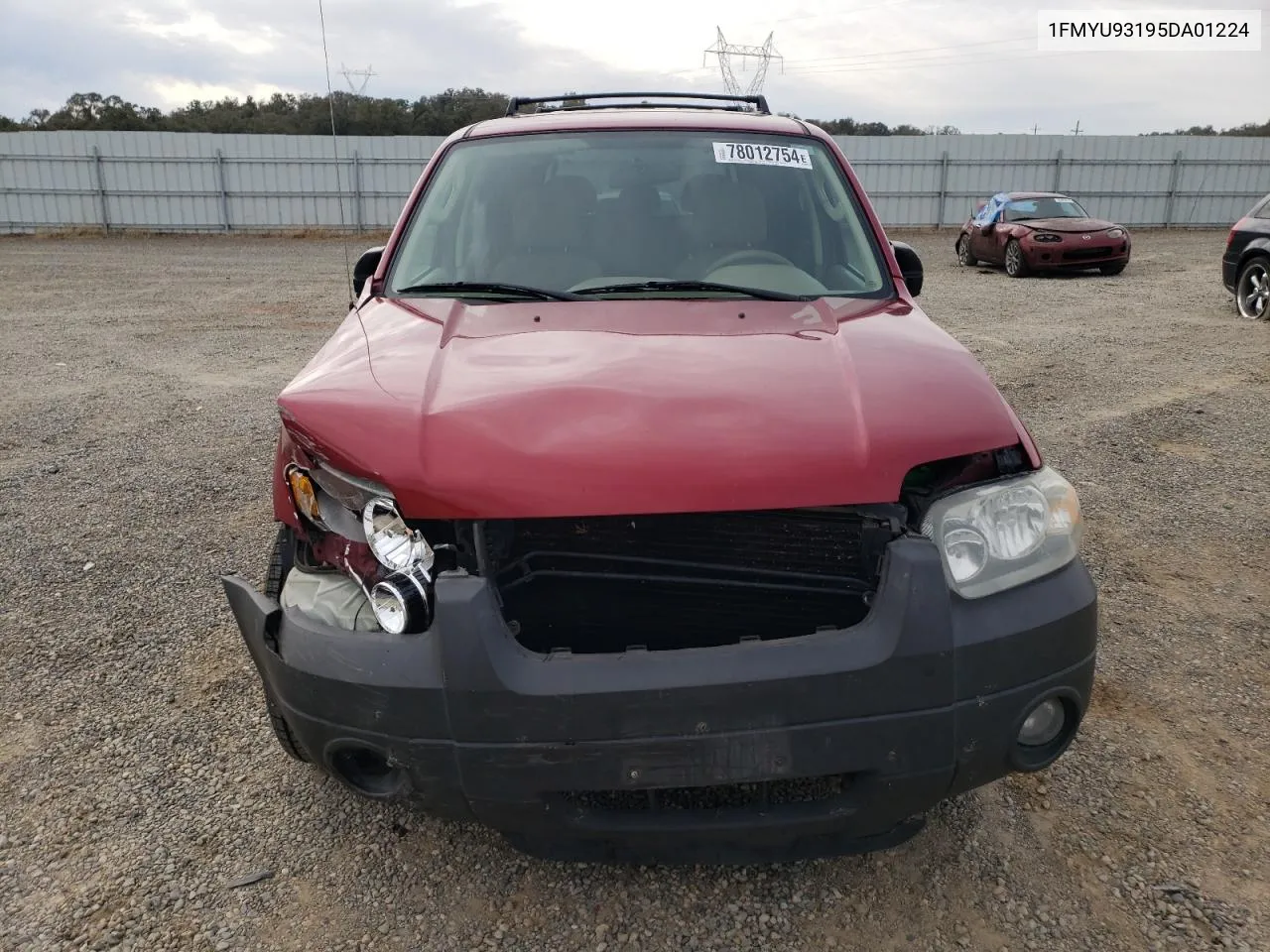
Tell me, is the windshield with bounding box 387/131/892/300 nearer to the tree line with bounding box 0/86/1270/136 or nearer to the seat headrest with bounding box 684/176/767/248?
the seat headrest with bounding box 684/176/767/248

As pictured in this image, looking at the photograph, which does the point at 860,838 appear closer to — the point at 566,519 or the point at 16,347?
the point at 566,519

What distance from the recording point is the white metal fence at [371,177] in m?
23.7

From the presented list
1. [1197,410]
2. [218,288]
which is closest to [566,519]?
[1197,410]

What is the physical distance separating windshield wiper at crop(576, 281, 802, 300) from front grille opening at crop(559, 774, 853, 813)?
1.38 meters

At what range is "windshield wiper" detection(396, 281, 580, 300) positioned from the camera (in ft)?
8.87

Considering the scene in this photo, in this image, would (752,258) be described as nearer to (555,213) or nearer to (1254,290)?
(555,213)

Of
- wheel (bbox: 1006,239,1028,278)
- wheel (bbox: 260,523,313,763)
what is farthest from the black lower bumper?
wheel (bbox: 260,523,313,763)

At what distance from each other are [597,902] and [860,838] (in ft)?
2.07

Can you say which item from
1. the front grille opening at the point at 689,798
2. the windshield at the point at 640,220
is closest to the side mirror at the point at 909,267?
the windshield at the point at 640,220

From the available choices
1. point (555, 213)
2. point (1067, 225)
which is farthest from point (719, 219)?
point (1067, 225)

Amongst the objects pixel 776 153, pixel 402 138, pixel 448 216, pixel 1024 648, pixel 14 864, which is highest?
pixel 402 138

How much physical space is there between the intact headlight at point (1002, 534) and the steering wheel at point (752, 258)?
4.11 feet

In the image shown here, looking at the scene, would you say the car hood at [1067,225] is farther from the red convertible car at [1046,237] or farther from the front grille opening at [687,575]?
the front grille opening at [687,575]

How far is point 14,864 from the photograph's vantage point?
228cm
